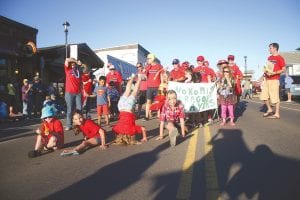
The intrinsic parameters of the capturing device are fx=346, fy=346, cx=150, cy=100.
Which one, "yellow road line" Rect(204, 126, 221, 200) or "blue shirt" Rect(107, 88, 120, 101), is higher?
"blue shirt" Rect(107, 88, 120, 101)

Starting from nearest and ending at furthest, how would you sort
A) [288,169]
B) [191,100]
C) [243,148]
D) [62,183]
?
[62,183] < [288,169] < [243,148] < [191,100]

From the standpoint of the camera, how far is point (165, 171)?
5.04m

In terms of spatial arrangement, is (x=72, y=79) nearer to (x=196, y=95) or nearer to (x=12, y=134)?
(x=12, y=134)

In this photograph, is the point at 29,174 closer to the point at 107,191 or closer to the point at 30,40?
the point at 107,191

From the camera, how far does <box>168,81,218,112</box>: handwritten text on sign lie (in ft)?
34.3

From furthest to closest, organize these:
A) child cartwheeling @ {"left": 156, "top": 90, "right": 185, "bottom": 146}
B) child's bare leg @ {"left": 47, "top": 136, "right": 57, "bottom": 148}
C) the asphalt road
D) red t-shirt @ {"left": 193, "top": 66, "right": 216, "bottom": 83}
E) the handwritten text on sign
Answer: red t-shirt @ {"left": 193, "top": 66, "right": 216, "bottom": 83} → the handwritten text on sign → child cartwheeling @ {"left": 156, "top": 90, "right": 185, "bottom": 146} → child's bare leg @ {"left": 47, "top": 136, "right": 57, "bottom": 148} → the asphalt road

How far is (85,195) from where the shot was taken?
13.4 feet

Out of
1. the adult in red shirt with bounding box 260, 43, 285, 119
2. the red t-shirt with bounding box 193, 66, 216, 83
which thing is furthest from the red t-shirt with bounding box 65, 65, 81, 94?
the adult in red shirt with bounding box 260, 43, 285, 119

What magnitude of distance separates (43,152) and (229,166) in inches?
148

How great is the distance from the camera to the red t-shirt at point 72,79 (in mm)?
9930

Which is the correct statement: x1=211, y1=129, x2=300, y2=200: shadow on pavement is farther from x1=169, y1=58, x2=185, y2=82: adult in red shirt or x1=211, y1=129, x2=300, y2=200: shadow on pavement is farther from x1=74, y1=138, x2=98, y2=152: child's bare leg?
x1=169, y1=58, x2=185, y2=82: adult in red shirt

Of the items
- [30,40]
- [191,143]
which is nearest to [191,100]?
[191,143]

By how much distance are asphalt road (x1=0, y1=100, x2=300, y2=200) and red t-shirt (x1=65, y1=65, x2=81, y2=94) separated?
2.49 metres

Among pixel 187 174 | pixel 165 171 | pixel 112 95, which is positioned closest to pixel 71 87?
pixel 112 95
